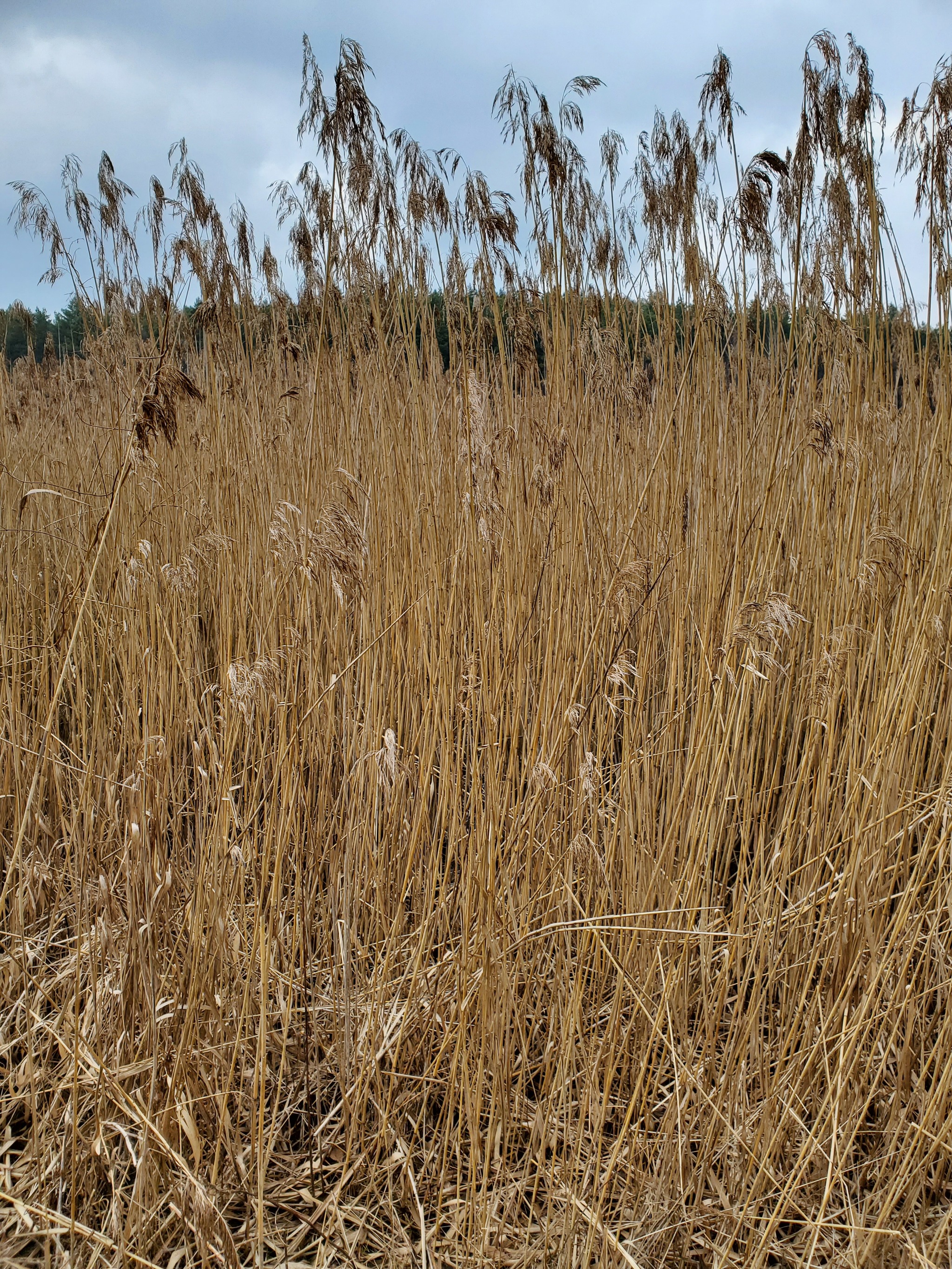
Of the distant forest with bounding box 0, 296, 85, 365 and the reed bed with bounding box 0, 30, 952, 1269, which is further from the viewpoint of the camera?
the distant forest with bounding box 0, 296, 85, 365

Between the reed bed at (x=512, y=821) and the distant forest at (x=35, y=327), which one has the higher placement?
the distant forest at (x=35, y=327)

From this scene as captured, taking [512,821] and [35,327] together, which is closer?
[512,821]

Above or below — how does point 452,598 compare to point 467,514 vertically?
below

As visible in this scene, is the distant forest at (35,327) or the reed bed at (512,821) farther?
the distant forest at (35,327)

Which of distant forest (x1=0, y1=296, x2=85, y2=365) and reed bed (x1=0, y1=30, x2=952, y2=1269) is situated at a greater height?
distant forest (x1=0, y1=296, x2=85, y2=365)

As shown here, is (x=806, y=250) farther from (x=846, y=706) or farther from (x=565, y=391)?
(x=846, y=706)

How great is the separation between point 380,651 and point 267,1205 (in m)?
0.92

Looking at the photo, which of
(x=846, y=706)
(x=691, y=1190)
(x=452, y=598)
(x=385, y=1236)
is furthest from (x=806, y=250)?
(x=385, y=1236)

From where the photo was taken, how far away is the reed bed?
101cm

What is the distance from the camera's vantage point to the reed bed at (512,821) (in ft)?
3.31

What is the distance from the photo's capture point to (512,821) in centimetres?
126

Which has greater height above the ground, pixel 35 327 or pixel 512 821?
pixel 35 327

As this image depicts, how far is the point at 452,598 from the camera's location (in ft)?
4.62

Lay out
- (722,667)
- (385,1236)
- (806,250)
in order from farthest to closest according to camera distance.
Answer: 1. (806,250)
2. (722,667)
3. (385,1236)
